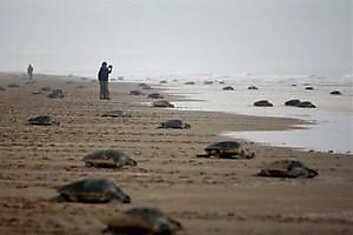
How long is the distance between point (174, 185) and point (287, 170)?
2.13 metres

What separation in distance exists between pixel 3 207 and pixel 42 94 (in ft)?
103

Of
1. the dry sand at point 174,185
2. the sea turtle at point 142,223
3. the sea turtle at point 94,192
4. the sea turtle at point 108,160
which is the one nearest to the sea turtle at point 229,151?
the dry sand at point 174,185

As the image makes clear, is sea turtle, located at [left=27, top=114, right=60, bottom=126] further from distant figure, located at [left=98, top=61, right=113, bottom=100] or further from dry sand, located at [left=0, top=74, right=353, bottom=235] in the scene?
distant figure, located at [left=98, top=61, right=113, bottom=100]

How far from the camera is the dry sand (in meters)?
8.99

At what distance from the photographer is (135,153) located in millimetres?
15734

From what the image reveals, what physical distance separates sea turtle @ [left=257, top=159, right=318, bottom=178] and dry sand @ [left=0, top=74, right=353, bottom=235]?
24 centimetres

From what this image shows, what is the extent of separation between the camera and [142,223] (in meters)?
7.79

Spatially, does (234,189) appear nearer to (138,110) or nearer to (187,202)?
(187,202)

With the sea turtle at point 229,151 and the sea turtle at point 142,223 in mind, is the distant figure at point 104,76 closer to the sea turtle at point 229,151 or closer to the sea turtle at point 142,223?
the sea turtle at point 229,151

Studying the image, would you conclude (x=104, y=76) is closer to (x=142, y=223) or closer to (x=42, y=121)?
(x=42, y=121)

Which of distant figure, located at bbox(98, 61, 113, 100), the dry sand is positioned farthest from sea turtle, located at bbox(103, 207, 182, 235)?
distant figure, located at bbox(98, 61, 113, 100)

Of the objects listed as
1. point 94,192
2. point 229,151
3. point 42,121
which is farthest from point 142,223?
point 42,121

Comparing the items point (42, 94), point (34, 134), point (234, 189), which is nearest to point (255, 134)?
point (34, 134)

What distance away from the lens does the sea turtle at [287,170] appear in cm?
1244
